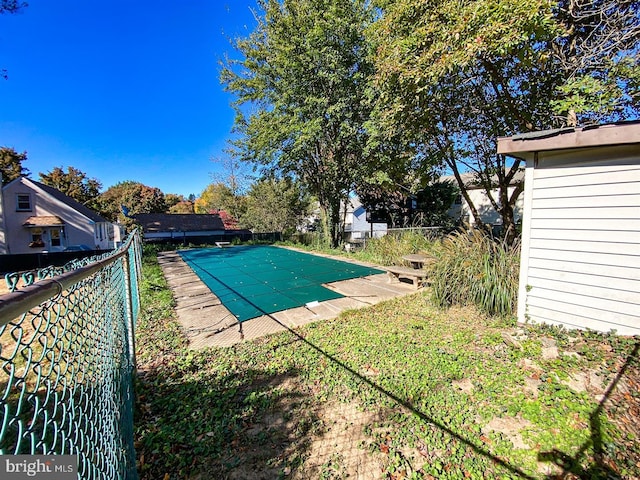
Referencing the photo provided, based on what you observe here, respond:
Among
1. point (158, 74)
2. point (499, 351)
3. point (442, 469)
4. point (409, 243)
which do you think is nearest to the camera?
point (442, 469)

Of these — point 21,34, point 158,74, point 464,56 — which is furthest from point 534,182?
point 158,74

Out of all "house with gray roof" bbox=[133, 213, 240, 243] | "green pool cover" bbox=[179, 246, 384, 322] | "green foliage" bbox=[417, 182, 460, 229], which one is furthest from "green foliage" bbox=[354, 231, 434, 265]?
"house with gray roof" bbox=[133, 213, 240, 243]

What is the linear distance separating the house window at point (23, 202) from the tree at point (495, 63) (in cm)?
2078

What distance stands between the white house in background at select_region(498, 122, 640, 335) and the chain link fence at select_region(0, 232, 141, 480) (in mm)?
4338

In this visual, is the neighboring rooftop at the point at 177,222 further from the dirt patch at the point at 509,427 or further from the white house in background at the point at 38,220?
the dirt patch at the point at 509,427

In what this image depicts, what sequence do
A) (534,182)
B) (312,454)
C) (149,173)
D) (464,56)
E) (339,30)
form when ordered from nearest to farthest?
(312,454) → (534,182) → (464,56) → (339,30) → (149,173)

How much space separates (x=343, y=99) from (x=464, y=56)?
669cm

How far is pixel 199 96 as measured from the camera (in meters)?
16.2

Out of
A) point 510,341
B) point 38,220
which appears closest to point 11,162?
point 38,220

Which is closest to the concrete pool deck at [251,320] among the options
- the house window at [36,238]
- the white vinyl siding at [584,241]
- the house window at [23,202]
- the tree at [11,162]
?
the white vinyl siding at [584,241]

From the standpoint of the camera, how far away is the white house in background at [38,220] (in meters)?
15.9

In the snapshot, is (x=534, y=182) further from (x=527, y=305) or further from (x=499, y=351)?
(x=499, y=351)

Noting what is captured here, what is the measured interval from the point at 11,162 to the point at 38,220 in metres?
10.7

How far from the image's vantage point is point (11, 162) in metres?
21.8
